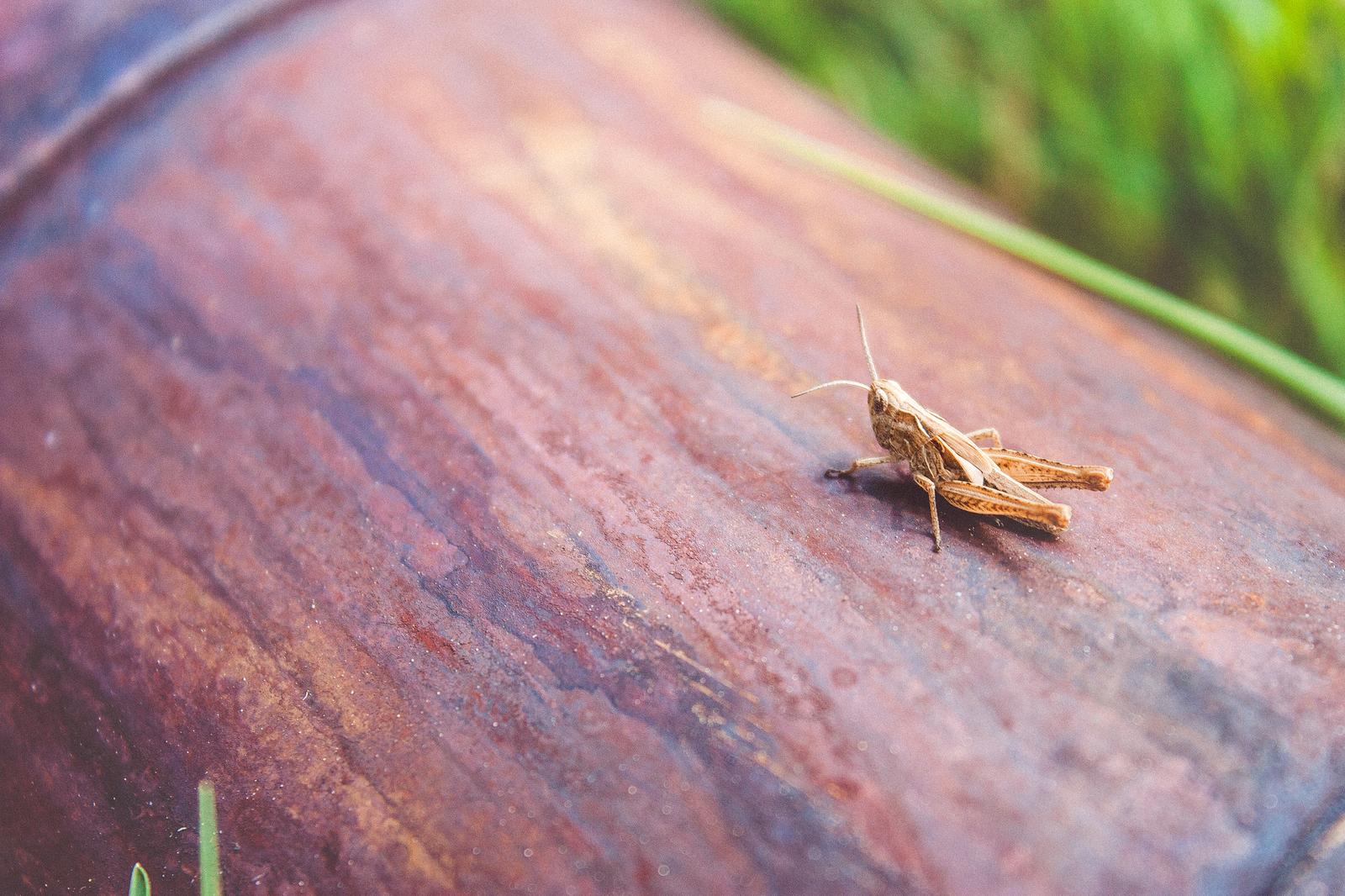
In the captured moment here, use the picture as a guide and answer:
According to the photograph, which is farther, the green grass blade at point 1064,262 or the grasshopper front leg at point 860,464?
the green grass blade at point 1064,262

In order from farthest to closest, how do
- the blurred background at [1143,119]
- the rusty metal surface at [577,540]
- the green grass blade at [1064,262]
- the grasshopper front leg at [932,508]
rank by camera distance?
1. the blurred background at [1143,119]
2. the green grass blade at [1064,262]
3. the grasshopper front leg at [932,508]
4. the rusty metal surface at [577,540]

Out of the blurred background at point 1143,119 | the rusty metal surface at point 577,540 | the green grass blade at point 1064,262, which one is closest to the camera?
the rusty metal surface at point 577,540

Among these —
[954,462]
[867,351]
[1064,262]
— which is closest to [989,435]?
[954,462]

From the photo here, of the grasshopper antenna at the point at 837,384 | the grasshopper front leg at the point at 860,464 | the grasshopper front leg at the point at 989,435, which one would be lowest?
the grasshopper front leg at the point at 989,435

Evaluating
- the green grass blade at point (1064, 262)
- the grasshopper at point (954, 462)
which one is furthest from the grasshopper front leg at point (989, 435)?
the green grass blade at point (1064, 262)

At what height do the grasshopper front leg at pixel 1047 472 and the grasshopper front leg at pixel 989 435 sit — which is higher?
the grasshopper front leg at pixel 989 435

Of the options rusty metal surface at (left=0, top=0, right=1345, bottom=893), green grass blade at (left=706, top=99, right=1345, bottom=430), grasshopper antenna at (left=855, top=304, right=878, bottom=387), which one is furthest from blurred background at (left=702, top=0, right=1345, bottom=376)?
grasshopper antenna at (left=855, top=304, right=878, bottom=387)

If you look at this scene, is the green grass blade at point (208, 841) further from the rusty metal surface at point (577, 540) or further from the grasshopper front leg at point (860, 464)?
the grasshopper front leg at point (860, 464)
